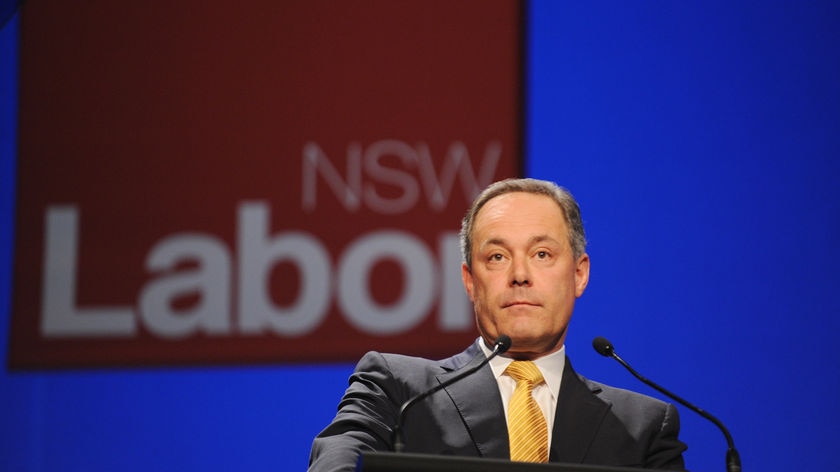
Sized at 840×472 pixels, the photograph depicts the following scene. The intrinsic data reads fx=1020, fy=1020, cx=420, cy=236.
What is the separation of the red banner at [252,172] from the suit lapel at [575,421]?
878mm

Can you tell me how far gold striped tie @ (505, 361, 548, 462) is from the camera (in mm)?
1854

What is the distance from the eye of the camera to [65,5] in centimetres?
317

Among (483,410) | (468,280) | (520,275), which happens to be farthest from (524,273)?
(483,410)

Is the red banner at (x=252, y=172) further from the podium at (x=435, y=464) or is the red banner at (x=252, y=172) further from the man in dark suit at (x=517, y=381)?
the podium at (x=435, y=464)

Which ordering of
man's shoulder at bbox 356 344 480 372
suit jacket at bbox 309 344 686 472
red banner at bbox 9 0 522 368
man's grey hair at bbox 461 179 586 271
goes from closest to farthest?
1. suit jacket at bbox 309 344 686 472
2. man's shoulder at bbox 356 344 480 372
3. man's grey hair at bbox 461 179 586 271
4. red banner at bbox 9 0 522 368

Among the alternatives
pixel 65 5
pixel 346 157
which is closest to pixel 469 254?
pixel 346 157

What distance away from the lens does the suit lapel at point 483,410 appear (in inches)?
72.5

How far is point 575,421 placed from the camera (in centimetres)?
191

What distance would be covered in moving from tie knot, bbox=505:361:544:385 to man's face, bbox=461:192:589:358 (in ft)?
0.16

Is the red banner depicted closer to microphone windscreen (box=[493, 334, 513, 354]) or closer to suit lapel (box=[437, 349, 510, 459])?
suit lapel (box=[437, 349, 510, 459])

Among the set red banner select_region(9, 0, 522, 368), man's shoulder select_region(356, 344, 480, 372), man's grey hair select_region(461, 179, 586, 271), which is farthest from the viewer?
red banner select_region(9, 0, 522, 368)

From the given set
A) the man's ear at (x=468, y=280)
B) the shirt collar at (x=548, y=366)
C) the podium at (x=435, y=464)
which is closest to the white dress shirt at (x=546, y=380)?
the shirt collar at (x=548, y=366)

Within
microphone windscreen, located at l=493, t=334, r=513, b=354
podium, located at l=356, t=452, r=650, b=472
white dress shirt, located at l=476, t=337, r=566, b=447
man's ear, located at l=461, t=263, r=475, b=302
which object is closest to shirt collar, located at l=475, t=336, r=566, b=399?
white dress shirt, located at l=476, t=337, r=566, b=447

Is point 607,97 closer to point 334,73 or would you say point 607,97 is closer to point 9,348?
point 334,73
